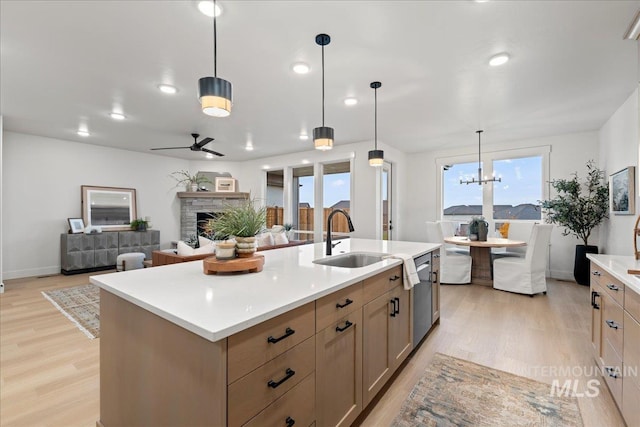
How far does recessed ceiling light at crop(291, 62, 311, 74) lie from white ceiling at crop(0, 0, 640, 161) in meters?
0.07

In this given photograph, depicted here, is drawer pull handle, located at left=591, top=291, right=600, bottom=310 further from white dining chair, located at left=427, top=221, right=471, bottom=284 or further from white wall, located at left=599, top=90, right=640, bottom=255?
white dining chair, located at left=427, top=221, right=471, bottom=284

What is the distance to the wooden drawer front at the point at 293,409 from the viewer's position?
1.06 metres

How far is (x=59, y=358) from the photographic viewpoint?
240 centimetres

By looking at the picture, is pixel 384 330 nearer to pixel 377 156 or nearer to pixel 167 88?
pixel 377 156

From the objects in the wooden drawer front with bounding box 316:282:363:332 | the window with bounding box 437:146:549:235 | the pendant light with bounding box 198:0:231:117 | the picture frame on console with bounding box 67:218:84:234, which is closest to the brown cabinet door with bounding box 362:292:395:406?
the wooden drawer front with bounding box 316:282:363:332

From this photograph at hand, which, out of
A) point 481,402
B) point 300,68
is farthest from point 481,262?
point 300,68

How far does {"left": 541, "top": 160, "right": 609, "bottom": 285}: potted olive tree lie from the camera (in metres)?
4.37

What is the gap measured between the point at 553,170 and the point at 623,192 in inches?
67.6

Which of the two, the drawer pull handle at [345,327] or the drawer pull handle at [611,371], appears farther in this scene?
the drawer pull handle at [611,371]

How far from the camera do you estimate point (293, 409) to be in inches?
46.3

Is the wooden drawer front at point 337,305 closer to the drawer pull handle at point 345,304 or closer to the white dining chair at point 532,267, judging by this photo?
the drawer pull handle at point 345,304

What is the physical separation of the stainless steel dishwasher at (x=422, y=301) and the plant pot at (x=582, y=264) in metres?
3.51

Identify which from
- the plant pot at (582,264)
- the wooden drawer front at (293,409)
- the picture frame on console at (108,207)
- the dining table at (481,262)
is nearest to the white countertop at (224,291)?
the wooden drawer front at (293,409)

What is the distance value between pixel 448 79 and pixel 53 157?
690 centimetres
